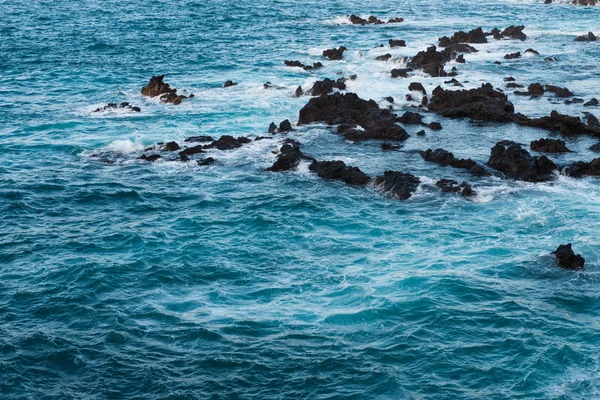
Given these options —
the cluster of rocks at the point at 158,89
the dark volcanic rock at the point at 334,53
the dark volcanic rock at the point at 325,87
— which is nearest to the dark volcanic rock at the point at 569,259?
the dark volcanic rock at the point at 325,87

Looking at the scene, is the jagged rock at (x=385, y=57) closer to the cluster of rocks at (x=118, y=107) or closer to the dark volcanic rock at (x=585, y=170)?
the cluster of rocks at (x=118, y=107)

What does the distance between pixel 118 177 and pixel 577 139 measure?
22.8 m

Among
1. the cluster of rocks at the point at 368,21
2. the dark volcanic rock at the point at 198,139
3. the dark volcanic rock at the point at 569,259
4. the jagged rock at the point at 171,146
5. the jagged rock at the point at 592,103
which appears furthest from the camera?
the cluster of rocks at the point at 368,21

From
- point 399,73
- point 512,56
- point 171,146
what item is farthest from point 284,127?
point 512,56

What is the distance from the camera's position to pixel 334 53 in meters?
62.1

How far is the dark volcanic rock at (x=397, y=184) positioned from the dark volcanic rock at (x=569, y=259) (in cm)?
783

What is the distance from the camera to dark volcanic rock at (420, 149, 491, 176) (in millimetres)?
33656

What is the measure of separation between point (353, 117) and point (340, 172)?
9.47 meters

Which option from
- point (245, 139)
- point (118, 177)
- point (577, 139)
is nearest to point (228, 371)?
point (118, 177)

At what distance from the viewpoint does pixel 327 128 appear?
137 ft

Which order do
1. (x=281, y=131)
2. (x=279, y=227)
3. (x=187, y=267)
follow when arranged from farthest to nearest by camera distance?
(x=281, y=131)
(x=279, y=227)
(x=187, y=267)

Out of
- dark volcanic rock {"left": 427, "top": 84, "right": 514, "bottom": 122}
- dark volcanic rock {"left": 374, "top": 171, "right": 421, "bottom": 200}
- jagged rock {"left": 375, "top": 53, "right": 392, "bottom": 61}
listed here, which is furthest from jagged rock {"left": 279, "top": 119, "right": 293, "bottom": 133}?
jagged rock {"left": 375, "top": 53, "right": 392, "bottom": 61}

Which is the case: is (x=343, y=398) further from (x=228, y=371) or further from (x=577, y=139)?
(x=577, y=139)

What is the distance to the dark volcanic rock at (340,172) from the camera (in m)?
33.1
